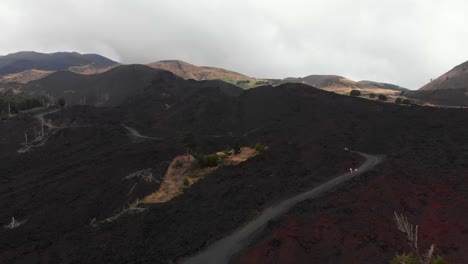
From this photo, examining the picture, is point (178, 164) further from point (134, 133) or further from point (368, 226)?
point (134, 133)

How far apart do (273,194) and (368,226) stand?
10.5m

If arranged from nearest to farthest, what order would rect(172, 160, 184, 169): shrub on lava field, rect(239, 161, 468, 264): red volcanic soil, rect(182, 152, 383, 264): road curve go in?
1. rect(239, 161, 468, 264): red volcanic soil
2. rect(182, 152, 383, 264): road curve
3. rect(172, 160, 184, 169): shrub on lava field

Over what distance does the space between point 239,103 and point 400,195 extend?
2938 inches

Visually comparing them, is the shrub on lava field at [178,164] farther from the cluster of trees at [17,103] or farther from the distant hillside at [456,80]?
the distant hillside at [456,80]

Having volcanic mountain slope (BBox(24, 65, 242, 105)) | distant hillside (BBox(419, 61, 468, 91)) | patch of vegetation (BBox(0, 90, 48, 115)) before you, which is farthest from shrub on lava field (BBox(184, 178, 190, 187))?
distant hillside (BBox(419, 61, 468, 91))

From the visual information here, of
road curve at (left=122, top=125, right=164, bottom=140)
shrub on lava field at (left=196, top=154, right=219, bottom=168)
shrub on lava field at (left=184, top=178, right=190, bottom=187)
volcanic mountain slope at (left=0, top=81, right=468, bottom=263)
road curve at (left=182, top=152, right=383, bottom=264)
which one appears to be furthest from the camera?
road curve at (left=122, top=125, right=164, bottom=140)

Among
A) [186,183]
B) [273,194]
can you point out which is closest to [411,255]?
[273,194]

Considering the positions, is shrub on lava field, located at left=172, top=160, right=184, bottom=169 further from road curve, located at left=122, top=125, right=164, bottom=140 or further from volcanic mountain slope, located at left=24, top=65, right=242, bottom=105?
volcanic mountain slope, located at left=24, top=65, right=242, bottom=105

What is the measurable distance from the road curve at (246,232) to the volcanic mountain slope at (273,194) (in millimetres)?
718

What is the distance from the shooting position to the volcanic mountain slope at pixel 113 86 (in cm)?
16738

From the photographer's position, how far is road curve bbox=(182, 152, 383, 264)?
24.3 m

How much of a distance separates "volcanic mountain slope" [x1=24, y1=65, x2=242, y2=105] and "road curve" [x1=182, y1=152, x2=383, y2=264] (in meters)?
121

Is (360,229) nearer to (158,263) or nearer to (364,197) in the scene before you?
(364,197)

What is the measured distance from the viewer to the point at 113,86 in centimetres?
18088
